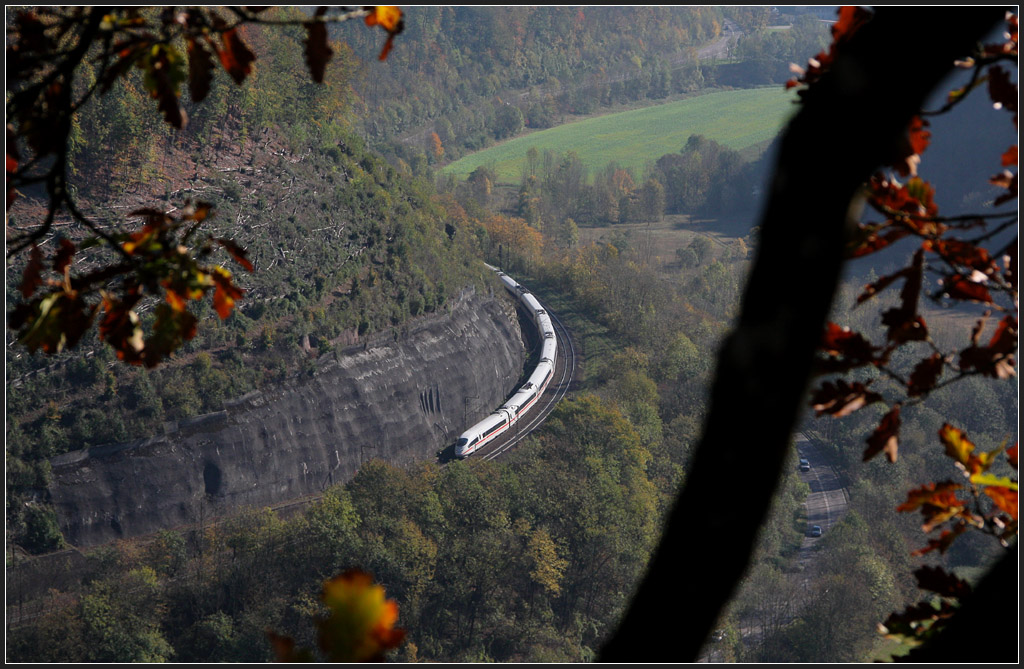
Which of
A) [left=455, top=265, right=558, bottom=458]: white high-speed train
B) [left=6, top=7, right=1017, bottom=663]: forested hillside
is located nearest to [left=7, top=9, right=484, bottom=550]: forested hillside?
[left=6, top=7, right=1017, bottom=663]: forested hillside

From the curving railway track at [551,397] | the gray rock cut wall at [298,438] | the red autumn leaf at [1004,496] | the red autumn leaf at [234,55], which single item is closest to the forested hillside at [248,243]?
the gray rock cut wall at [298,438]

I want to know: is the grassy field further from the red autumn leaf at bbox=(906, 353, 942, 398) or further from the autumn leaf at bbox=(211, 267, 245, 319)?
the autumn leaf at bbox=(211, 267, 245, 319)

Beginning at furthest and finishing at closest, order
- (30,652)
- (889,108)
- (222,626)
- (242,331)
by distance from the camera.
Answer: (242,331), (222,626), (30,652), (889,108)

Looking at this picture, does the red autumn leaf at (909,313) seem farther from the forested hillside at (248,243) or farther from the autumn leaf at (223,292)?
the forested hillside at (248,243)

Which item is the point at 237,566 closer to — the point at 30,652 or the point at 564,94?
the point at 30,652

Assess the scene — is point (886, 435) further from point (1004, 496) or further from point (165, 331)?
point (165, 331)

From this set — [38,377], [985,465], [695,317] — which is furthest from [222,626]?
[695,317]
